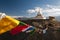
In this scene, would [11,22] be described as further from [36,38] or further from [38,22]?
[38,22]

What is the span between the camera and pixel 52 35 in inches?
632

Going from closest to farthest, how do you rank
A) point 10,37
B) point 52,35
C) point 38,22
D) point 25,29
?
point 25,29 < point 10,37 < point 52,35 < point 38,22

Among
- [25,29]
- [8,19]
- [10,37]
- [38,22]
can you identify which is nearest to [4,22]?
[8,19]

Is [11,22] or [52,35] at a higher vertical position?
[11,22]

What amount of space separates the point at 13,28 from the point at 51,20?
519 inches

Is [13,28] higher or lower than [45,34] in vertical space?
higher

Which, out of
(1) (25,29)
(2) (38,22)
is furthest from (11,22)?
(2) (38,22)

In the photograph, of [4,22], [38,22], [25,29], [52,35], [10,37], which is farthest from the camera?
[38,22]

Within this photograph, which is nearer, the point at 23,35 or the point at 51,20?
the point at 23,35

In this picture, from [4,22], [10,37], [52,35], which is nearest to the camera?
[4,22]

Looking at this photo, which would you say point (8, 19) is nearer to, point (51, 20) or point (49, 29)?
point (49, 29)

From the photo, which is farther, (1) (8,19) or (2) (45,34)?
(2) (45,34)

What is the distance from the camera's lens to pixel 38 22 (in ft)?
62.6

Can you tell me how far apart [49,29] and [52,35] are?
664mm
